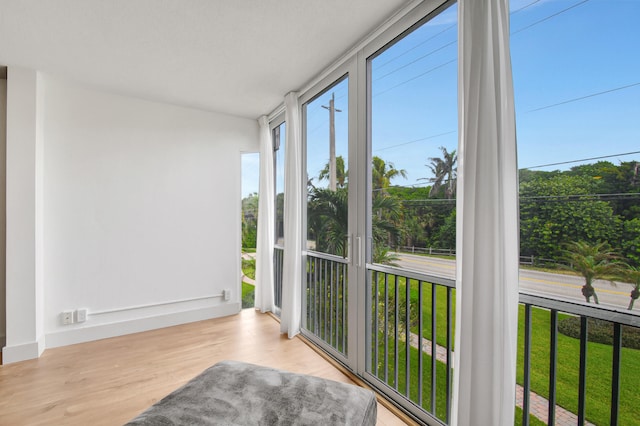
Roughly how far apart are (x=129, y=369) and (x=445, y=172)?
284 centimetres

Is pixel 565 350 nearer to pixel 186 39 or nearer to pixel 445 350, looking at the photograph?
pixel 445 350

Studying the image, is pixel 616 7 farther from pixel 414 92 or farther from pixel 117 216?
pixel 117 216

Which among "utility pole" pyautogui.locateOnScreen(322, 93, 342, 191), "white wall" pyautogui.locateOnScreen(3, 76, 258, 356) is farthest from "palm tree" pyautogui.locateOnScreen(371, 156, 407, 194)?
"white wall" pyautogui.locateOnScreen(3, 76, 258, 356)

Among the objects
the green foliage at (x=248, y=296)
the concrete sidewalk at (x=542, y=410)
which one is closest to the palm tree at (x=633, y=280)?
the concrete sidewalk at (x=542, y=410)

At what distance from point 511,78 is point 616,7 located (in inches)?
15.1

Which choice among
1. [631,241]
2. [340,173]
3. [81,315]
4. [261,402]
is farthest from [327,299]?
[81,315]

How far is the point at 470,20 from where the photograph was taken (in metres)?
1.34

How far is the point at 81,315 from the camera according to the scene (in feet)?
9.39

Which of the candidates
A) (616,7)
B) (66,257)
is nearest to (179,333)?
(66,257)

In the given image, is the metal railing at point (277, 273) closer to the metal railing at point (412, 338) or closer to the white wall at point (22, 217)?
the metal railing at point (412, 338)

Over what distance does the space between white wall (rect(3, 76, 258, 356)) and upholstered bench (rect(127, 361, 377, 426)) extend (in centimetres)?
228

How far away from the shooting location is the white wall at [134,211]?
281 cm

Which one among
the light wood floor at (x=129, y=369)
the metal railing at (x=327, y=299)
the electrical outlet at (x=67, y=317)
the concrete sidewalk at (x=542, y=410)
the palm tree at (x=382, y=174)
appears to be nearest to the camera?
the concrete sidewalk at (x=542, y=410)

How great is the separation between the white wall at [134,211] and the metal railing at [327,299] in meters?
1.19
